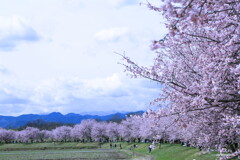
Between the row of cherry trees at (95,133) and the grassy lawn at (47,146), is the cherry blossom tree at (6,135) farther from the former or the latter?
the grassy lawn at (47,146)

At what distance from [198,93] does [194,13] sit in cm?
228

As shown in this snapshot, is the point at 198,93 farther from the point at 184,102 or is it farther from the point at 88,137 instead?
the point at 88,137

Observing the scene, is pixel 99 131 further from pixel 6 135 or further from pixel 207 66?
pixel 207 66

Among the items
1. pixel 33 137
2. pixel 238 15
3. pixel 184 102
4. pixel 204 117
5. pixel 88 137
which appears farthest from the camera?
pixel 33 137

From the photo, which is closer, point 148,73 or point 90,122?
point 148,73

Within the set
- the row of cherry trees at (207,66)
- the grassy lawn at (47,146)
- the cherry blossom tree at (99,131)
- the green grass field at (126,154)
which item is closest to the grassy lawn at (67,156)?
the green grass field at (126,154)

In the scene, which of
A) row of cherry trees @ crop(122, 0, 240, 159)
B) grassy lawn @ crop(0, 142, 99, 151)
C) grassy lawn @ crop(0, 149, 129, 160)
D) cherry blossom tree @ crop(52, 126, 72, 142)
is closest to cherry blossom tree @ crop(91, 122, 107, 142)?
grassy lawn @ crop(0, 142, 99, 151)

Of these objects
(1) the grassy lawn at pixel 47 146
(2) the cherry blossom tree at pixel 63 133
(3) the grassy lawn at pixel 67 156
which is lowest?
(3) the grassy lawn at pixel 67 156

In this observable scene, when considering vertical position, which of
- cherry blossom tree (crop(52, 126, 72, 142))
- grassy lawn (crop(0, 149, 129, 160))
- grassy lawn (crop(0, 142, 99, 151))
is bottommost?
grassy lawn (crop(0, 149, 129, 160))

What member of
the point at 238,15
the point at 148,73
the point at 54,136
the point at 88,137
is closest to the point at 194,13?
the point at 238,15

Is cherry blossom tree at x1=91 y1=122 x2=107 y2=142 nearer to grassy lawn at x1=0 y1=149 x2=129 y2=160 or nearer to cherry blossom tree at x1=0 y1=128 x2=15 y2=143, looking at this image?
grassy lawn at x1=0 y1=149 x2=129 y2=160

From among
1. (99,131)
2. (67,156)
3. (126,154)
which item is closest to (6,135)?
(99,131)

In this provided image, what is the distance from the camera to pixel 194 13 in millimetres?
3900

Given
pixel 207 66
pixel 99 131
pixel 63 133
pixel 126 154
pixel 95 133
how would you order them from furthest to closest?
pixel 63 133 → pixel 99 131 → pixel 95 133 → pixel 126 154 → pixel 207 66
